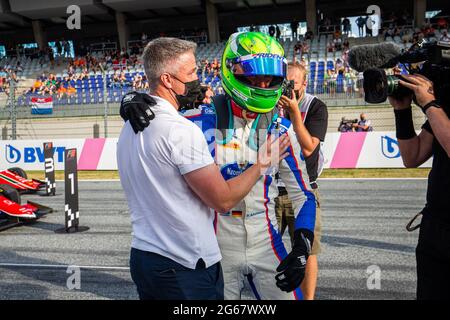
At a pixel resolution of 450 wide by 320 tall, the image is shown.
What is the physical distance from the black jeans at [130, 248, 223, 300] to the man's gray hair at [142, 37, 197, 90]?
75cm

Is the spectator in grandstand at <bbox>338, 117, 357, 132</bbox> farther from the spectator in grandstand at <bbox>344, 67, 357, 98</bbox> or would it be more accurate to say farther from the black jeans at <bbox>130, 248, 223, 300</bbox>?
the black jeans at <bbox>130, 248, 223, 300</bbox>

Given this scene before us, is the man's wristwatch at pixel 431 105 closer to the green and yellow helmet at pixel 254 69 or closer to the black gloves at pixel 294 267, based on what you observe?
the green and yellow helmet at pixel 254 69

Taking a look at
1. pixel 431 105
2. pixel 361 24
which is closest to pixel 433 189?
pixel 431 105

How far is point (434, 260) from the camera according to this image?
6.91 ft

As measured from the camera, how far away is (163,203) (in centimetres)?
186

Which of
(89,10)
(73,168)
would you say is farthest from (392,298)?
(89,10)

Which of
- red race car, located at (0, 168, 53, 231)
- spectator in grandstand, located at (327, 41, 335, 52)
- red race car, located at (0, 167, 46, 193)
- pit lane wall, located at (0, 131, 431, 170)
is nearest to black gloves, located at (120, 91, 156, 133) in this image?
red race car, located at (0, 168, 53, 231)

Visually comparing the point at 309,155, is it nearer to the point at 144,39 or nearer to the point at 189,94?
the point at 189,94

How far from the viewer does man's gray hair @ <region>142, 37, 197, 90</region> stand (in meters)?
1.98

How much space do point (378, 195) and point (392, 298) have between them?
5139 mm

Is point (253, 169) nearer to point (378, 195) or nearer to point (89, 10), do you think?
point (378, 195)

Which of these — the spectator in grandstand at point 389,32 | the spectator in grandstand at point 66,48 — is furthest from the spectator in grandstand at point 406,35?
the spectator in grandstand at point 66,48

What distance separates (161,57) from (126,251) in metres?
3.86
